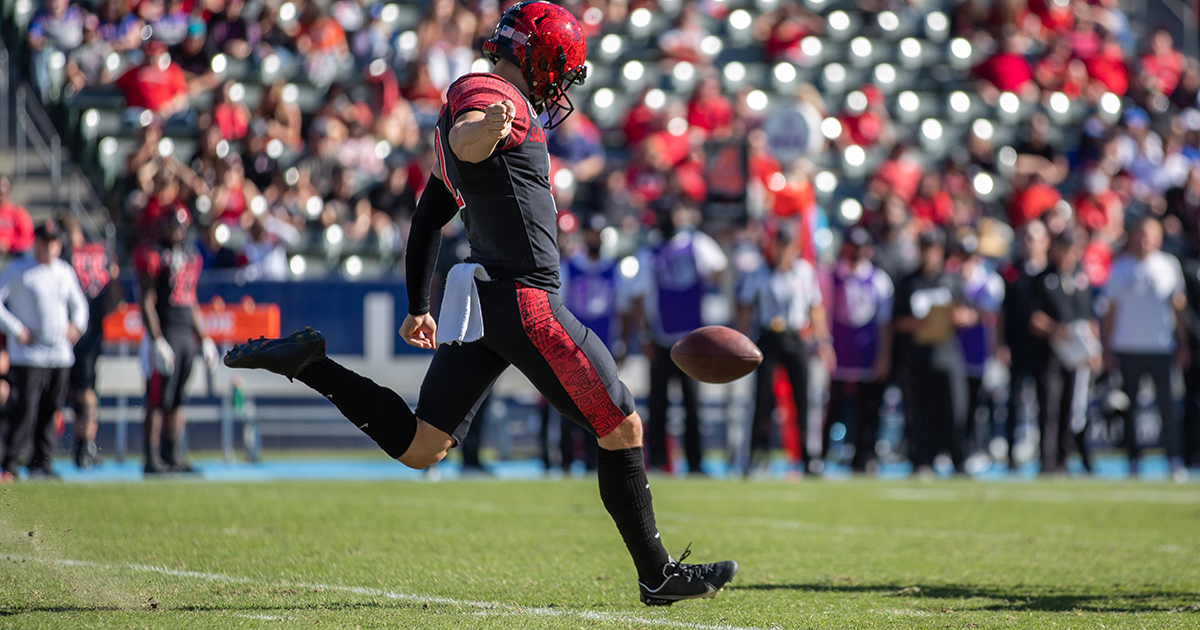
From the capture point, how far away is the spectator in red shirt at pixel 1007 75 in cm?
1966

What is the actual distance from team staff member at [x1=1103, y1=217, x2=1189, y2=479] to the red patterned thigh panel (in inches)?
367

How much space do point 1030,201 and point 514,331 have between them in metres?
13.0

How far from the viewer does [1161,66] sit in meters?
20.1

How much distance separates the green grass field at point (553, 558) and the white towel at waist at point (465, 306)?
2.99 feet

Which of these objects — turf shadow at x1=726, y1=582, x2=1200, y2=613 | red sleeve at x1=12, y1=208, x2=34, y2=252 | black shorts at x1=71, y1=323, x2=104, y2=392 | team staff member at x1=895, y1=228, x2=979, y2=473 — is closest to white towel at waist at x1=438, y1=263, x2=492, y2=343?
turf shadow at x1=726, y1=582, x2=1200, y2=613

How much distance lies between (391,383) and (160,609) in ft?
27.6

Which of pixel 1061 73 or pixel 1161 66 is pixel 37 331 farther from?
pixel 1161 66

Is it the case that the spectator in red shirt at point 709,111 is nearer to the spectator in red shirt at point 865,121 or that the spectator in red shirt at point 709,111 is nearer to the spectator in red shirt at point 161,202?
the spectator in red shirt at point 865,121

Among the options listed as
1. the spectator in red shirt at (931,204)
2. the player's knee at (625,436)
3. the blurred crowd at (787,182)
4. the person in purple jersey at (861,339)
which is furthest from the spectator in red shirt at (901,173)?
the player's knee at (625,436)

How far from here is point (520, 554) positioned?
6.41 meters

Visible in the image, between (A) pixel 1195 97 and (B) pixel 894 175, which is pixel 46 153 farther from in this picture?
(A) pixel 1195 97

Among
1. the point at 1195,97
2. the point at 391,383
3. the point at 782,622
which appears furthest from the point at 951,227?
the point at 782,622

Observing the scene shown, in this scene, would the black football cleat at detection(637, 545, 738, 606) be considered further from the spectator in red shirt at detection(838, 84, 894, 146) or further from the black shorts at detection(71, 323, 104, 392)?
the spectator in red shirt at detection(838, 84, 894, 146)

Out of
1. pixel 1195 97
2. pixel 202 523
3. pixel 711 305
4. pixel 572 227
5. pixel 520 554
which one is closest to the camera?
pixel 520 554
